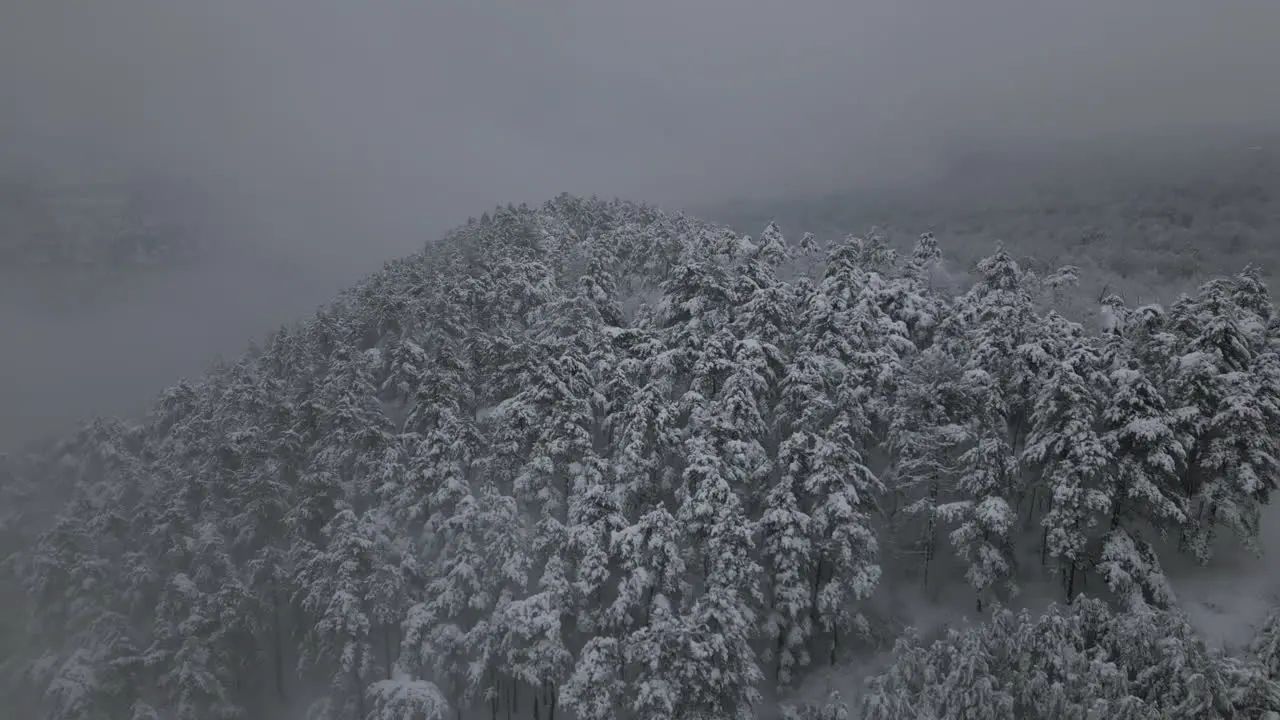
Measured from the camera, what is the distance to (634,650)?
27.5 metres

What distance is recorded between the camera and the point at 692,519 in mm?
32344

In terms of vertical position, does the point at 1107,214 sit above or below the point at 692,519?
above

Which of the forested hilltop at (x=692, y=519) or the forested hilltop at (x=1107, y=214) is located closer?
the forested hilltop at (x=692, y=519)

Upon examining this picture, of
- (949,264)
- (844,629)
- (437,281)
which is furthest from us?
(949,264)

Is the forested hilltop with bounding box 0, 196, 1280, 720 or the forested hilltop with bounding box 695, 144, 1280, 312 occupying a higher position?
the forested hilltop with bounding box 695, 144, 1280, 312

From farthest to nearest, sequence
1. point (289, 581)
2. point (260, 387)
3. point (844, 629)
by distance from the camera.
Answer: point (260, 387) → point (289, 581) → point (844, 629)

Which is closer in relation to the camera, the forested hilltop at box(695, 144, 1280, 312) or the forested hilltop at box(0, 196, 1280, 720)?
the forested hilltop at box(0, 196, 1280, 720)

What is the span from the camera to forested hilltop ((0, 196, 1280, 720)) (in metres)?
28.3

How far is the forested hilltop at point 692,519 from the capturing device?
2827 cm

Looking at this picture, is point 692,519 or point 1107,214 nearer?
point 692,519

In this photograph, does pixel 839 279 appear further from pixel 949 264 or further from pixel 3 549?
pixel 3 549

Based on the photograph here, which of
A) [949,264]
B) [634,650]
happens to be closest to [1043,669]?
[634,650]

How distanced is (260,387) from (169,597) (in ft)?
58.0

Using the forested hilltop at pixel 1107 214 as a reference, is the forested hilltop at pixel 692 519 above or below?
below
